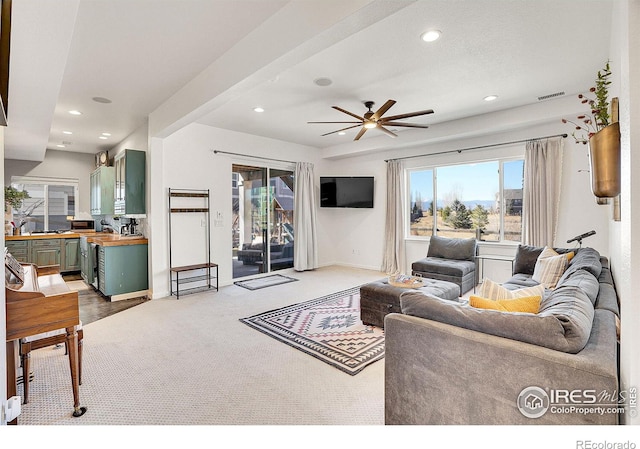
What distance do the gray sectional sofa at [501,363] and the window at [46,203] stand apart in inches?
317

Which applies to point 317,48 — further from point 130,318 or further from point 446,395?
point 130,318

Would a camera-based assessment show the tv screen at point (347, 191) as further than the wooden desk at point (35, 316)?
Yes

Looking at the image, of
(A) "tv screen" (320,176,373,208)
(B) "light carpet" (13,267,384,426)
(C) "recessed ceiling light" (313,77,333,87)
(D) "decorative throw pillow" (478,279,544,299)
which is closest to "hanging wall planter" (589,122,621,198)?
(D) "decorative throw pillow" (478,279,544,299)

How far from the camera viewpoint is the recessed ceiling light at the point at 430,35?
2615mm

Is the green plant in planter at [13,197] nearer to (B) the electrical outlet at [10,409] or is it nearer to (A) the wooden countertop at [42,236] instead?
(A) the wooden countertop at [42,236]

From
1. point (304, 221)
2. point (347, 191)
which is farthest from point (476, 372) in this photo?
point (347, 191)

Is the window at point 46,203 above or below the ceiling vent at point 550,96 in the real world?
below

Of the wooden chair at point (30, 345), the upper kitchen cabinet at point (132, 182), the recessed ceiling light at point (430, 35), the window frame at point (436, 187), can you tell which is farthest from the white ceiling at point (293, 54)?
the wooden chair at point (30, 345)

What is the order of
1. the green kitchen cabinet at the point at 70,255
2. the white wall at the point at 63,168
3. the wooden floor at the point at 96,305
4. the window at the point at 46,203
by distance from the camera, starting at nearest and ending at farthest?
the wooden floor at the point at 96,305 → the green kitchen cabinet at the point at 70,255 → the white wall at the point at 63,168 → the window at the point at 46,203

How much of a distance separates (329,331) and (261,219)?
3.45 meters

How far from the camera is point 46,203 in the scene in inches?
267

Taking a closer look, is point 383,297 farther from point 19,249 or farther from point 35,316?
point 19,249

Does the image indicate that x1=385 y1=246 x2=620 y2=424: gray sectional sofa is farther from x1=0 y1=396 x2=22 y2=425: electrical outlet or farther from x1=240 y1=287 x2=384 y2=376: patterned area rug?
x1=0 y1=396 x2=22 y2=425: electrical outlet

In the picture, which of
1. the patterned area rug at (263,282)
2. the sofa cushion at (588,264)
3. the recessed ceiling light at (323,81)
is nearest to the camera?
the sofa cushion at (588,264)
